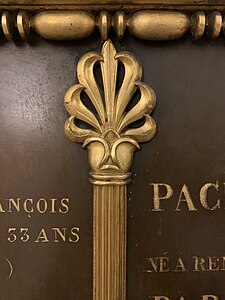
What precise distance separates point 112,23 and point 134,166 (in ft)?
0.87

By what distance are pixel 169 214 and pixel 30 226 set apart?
0.27m

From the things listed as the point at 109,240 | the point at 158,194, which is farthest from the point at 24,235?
the point at 158,194

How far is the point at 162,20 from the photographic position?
0.77 meters

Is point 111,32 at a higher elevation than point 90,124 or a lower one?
higher

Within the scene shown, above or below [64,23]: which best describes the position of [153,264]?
below

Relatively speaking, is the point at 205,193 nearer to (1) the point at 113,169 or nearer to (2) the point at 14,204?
(1) the point at 113,169

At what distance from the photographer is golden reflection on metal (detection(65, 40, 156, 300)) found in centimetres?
81

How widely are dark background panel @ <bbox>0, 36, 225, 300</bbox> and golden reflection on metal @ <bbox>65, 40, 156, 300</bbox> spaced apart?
0.08 feet

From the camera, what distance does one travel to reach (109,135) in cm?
82

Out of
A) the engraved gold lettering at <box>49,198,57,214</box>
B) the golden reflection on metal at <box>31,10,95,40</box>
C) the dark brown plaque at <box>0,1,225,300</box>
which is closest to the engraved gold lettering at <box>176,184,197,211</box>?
the dark brown plaque at <box>0,1,225,300</box>

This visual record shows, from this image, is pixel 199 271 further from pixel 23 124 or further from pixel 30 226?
pixel 23 124

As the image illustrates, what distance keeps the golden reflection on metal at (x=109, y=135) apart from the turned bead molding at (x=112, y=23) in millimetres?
48

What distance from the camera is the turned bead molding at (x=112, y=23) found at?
30.2 inches

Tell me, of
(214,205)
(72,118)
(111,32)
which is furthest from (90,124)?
(214,205)
